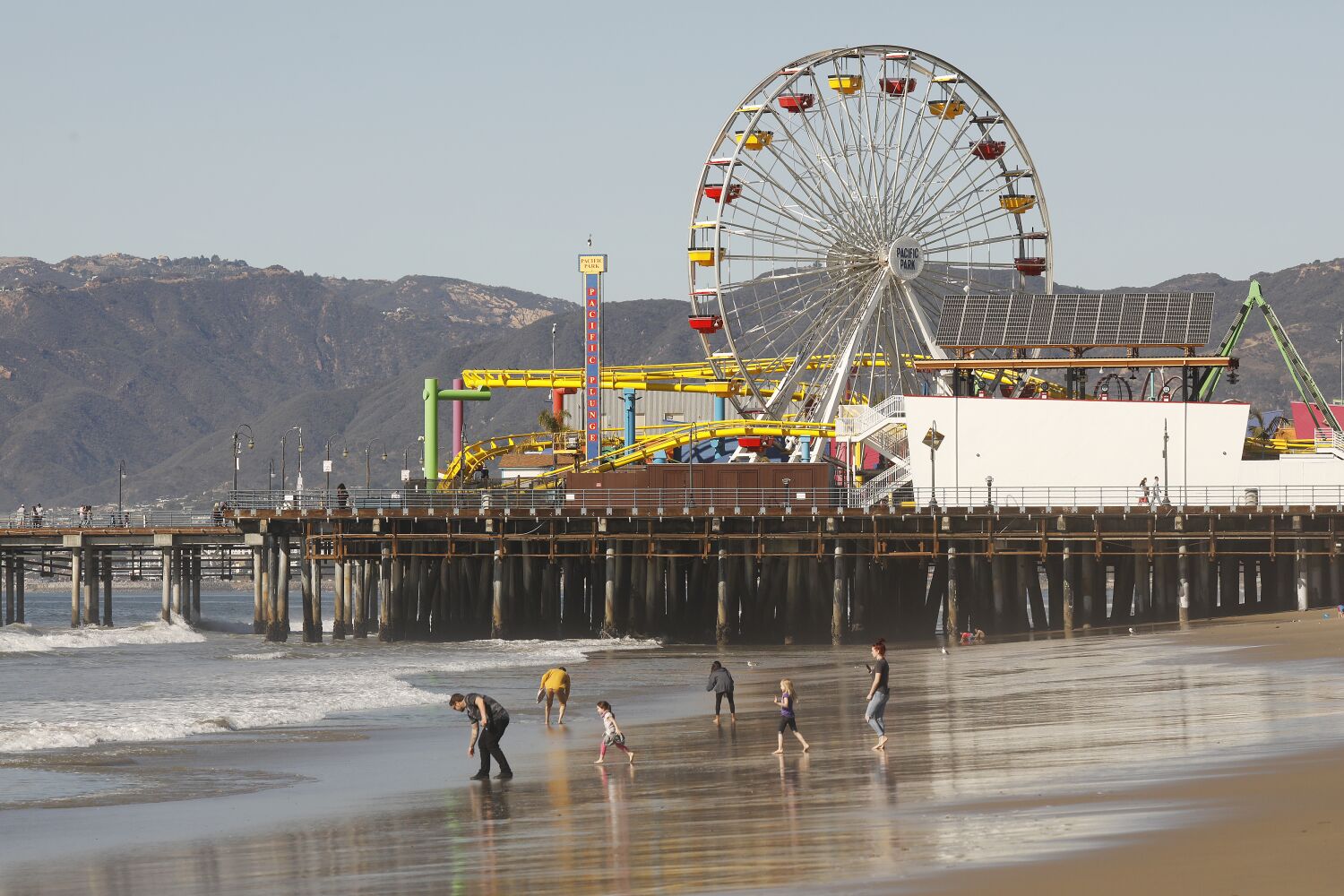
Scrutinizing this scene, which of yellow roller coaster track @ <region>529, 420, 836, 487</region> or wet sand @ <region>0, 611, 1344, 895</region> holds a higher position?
yellow roller coaster track @ <region>529, 420, 836, 487</region>

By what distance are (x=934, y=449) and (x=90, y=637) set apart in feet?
106

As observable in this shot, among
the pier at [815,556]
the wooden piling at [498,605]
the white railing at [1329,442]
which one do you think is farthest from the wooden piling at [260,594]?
the white railing at [1329,442]

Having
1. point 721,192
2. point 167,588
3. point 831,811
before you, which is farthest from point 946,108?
point 831,811

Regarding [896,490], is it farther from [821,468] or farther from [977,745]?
[977,745]

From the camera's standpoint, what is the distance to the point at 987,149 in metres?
76.9

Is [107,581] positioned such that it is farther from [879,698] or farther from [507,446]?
[879,698]

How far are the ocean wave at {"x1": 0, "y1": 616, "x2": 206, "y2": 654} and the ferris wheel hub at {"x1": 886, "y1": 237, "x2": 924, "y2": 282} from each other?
3140 cm

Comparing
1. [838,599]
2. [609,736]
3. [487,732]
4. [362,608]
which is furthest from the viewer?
[362,608]

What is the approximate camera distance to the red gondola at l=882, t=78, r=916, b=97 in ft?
251

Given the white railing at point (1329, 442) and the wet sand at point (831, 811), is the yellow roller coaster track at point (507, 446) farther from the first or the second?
the wet sand at point (831, 811)

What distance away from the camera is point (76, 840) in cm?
1873

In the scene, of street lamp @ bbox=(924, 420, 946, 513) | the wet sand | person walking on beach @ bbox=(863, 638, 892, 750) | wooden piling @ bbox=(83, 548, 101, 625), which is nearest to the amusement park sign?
street lamp @ bbox=(924, 420, 946, 513)

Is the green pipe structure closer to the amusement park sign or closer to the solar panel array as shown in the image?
the amusement park sign

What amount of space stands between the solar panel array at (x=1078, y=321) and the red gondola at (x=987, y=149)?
24.4 feet
